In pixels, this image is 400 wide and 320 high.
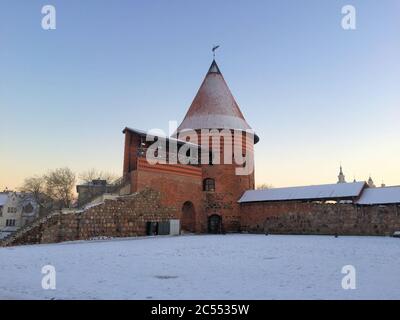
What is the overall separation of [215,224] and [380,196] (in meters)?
11.4

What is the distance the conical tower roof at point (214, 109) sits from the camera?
26.7 m

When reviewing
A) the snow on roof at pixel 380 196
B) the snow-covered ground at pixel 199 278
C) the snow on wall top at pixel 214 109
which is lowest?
the snow-covered ground at pixel 199 278

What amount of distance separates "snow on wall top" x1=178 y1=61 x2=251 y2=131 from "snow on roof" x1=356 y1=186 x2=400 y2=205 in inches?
406

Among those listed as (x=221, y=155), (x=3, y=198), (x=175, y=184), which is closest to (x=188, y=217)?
(x=175, y=184)

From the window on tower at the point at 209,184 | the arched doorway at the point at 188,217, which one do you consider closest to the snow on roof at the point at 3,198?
the arched doorway at the point at 188,217

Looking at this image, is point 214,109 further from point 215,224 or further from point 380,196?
point 380,196

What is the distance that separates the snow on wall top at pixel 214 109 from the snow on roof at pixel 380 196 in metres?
10.3

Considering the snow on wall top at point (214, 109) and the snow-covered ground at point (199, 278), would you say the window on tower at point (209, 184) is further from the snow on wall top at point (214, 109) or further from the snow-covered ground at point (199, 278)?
→ the snow-covered ground at point (199, 278)

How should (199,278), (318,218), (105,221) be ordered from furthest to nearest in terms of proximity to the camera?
(318,218)
(105,221)
(199,278)

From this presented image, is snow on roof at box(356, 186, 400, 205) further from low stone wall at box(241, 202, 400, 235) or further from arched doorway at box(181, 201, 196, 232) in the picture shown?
arched doorway at box(181, 201, 196, 232)

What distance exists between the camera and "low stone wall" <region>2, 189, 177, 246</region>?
48.9 ft

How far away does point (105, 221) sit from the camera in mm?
17406
